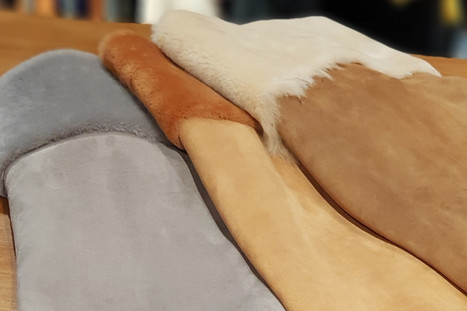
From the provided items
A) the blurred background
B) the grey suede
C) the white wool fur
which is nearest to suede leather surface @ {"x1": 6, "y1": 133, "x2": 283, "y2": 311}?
the grey suede

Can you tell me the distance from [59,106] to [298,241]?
341 millimetres

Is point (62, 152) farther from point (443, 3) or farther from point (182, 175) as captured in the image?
point (443, 3)

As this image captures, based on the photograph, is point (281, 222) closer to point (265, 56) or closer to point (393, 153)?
point (393, 153)

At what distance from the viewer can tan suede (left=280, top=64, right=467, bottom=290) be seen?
1.86 ft

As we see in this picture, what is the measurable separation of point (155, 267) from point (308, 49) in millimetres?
378

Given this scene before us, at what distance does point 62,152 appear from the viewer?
657 millimetres

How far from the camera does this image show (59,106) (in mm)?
702

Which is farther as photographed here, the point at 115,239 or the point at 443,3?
the point at 443,3

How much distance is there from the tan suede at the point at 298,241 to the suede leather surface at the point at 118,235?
0.03 meters

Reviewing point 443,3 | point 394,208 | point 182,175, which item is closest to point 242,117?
point 182,175

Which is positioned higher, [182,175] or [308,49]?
[308,49]

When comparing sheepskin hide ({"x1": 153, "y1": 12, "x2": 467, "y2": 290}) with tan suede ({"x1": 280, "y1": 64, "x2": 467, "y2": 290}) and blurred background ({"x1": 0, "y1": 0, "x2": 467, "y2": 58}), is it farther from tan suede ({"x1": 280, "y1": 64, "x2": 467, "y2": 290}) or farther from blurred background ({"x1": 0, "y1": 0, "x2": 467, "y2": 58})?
blurred background ({"x1": 0, "y1": 0, "x2": 467, "y2": 58})

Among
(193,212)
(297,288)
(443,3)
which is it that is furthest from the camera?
(443,3)

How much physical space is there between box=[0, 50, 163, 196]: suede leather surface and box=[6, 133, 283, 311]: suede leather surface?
2 cm
